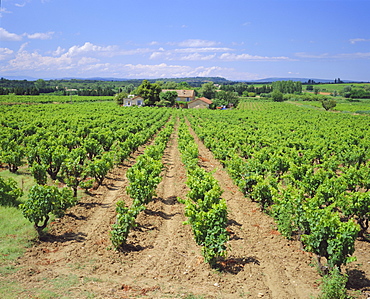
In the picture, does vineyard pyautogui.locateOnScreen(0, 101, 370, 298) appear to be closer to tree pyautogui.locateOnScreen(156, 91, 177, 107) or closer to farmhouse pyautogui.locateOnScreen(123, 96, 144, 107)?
farmhouse pyautogui.locateOnScreen(123, 96, 144, 107)

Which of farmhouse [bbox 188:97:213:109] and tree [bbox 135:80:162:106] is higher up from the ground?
tree [bbox 135:80:162:106]

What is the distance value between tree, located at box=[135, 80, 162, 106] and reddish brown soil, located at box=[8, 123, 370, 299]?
8056cm

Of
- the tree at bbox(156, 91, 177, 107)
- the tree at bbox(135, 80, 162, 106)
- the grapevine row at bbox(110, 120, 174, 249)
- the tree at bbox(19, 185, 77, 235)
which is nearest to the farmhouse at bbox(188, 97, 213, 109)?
the tree at bbox(156, 91, 177, 107)

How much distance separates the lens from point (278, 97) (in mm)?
135875

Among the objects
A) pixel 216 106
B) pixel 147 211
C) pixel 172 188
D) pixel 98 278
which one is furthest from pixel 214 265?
pixel 216 106

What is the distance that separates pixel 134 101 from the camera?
90438 millimetres

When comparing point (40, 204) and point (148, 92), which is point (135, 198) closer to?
point (40, 204)

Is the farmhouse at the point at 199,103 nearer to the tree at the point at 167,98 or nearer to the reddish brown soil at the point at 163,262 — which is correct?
the tree at the point at 167,98

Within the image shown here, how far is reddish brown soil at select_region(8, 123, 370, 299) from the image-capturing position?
8125mm

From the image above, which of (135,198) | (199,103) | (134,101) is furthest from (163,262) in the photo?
(199,103)

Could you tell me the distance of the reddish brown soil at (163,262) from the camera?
8125mm

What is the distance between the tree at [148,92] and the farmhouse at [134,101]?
1302 mm

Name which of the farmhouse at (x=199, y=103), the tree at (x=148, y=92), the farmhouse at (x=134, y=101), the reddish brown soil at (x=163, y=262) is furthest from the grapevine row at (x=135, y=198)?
the farmhouse at (x=199, y=103)

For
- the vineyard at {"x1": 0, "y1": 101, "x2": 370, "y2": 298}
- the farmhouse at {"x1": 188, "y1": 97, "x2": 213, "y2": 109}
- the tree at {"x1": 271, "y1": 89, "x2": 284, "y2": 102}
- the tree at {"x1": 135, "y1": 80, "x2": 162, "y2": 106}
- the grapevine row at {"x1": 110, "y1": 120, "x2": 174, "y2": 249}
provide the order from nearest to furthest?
the vineyard at {"x1": 0, "y1": 101, "x2": 370, "y2": 298} → the grapevine row at {"x1": 110, "y1": 120, "x2": 174, "y2": 249} → the tree at {"x1": 135, "y1": 80, "x2": 162, "y2": 106} → the farmhouse at {"x1": 188, "y1": 97, "x2": 213, "y2": 109} → the tree at {"x1": 271, "y1": 89, "x2": 284, "y2": 102}
